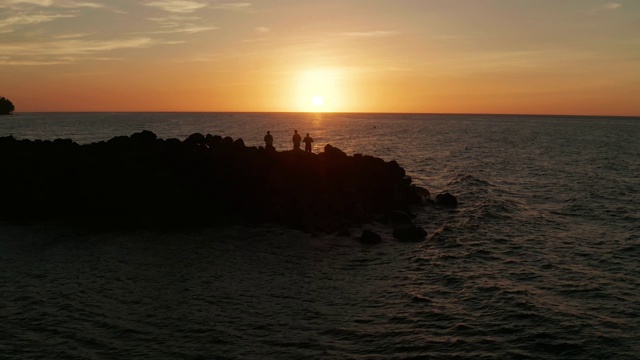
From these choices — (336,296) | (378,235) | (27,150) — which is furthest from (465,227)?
(27,150)

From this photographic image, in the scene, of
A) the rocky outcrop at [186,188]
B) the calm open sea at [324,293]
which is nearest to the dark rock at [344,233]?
the calm open sea at [324,293]

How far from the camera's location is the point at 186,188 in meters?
30.7

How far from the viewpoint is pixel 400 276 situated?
70.8 ft

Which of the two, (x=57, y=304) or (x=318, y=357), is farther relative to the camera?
(x=57, y=304)

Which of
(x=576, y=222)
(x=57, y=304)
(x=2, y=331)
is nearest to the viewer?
(x=2, y=331)

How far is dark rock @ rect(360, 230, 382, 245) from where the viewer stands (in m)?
26.7

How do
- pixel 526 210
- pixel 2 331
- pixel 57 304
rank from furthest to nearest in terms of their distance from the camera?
1. pixel 526 210
2. pixel 57 304
3. pixel 2 331

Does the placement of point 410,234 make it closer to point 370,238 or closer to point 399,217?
point 370,238

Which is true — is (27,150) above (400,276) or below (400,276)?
above

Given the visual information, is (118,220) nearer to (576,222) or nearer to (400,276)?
(400,276)

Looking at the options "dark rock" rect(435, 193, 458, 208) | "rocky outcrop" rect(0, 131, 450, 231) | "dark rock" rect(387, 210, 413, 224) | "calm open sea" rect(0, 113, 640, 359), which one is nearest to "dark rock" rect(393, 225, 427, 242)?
"calm open sea" rect(0, 113, 640, 359)

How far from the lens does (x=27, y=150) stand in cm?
3744

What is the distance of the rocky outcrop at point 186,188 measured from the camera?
30047 millimetres

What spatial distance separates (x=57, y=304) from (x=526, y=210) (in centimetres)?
3073
